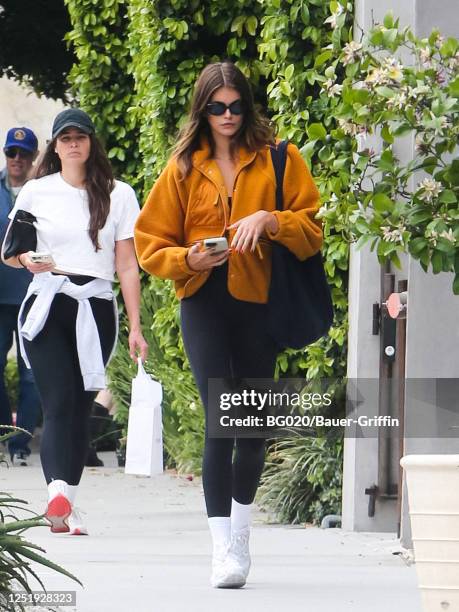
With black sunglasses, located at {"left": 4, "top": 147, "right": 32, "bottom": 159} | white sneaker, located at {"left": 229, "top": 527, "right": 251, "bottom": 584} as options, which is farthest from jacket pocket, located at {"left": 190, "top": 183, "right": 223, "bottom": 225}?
black sunglasses, located at {"left": 4, "top": 147, "right": 32, "bottom": 159}

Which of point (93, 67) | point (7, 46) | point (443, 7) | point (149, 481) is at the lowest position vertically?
point (149, 481)

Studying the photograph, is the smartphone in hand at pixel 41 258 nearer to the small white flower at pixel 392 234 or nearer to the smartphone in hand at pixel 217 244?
the smartphone in hand at pixel 217 244

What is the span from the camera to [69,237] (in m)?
6.90

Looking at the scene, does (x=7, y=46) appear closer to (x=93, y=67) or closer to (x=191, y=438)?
(x=93, y=67)

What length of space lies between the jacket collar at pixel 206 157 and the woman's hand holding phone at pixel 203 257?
358 mm

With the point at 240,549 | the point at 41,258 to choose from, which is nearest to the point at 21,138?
the point at 41,258

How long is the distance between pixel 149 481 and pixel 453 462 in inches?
224

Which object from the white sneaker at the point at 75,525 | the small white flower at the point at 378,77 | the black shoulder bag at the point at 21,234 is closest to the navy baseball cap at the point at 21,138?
the black shoulder bag at the point at 21,234

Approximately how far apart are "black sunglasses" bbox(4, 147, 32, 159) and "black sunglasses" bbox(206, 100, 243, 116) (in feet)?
14.1

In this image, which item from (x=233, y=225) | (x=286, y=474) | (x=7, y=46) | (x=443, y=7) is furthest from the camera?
(x=7, y=46)

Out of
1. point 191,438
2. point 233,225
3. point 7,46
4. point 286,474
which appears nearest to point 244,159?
point 233,225

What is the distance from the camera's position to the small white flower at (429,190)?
5035 millimetres

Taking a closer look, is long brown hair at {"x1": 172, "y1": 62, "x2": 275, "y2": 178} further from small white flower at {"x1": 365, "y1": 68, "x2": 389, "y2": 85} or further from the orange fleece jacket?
small white flower at {"x1": 365, "y1": 68, "x2": 389, "y2": 85}

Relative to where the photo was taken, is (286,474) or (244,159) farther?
(286,474)
